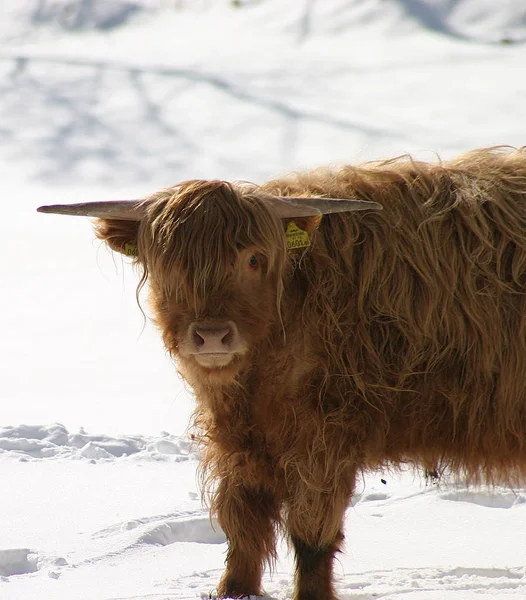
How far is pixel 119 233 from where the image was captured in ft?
8.56

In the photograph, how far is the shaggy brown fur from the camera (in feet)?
8.32

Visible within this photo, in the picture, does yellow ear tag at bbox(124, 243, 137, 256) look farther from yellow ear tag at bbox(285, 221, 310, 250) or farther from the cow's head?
yellow ear tag at bbox(285, 221, 310, 250)

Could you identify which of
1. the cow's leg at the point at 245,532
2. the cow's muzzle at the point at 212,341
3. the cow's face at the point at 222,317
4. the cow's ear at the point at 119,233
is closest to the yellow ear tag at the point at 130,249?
the cow's ear at the point at 119,233

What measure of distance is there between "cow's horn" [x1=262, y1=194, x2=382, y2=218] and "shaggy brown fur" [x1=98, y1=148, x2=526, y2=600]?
0.14 feet

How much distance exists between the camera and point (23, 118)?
8.45m

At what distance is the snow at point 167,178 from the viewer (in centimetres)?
302

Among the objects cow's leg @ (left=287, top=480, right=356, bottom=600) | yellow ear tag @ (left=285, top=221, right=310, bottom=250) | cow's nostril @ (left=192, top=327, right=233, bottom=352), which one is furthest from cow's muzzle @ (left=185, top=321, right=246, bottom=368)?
cow's leg @ (left=287, top=480, right=356, bottom=600)

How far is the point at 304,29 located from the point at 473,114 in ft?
7.00

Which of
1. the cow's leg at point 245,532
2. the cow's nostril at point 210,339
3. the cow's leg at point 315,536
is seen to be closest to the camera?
the cow's nostril at point 210,339

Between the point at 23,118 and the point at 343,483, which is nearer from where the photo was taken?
the point at 343,483

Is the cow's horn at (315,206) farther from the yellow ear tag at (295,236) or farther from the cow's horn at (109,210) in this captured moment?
the cow's horn at (109,210)

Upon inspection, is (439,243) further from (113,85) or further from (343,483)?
(113,85)

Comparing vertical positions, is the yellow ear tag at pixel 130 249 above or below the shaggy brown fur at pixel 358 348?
above

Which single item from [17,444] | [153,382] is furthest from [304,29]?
[17,444]
